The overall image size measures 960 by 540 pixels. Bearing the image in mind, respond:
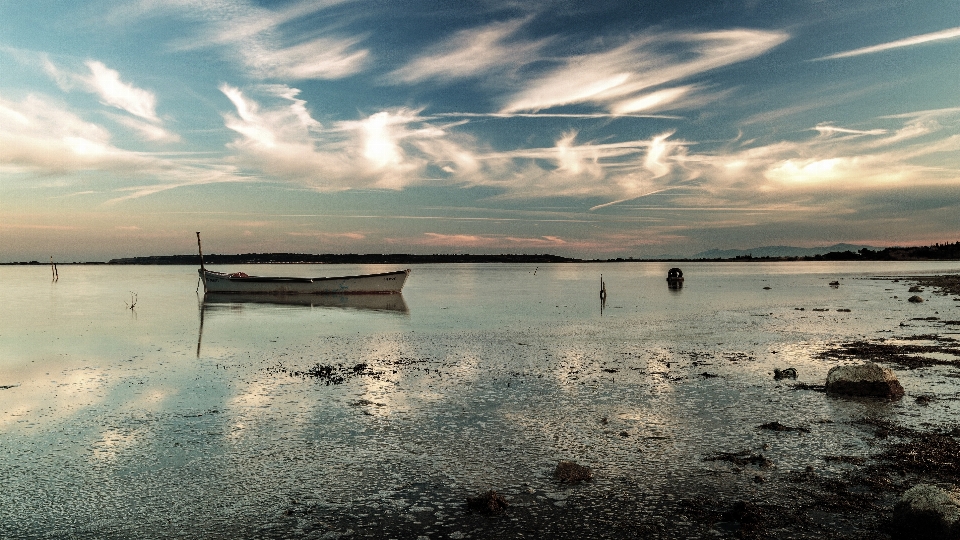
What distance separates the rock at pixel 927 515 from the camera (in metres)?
7.39

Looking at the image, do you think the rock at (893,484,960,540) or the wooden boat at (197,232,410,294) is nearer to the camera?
the rock at (893,484,960,540)

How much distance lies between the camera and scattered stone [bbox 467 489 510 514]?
8.66 meters

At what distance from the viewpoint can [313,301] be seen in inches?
2354

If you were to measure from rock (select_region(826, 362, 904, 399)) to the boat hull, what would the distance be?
53730 millimetres

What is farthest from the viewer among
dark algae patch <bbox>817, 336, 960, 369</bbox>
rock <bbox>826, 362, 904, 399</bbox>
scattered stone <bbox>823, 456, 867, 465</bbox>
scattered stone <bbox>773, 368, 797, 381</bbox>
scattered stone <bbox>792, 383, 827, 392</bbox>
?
dark algae patch <bbox>817, 336, 960, 369</bbox>

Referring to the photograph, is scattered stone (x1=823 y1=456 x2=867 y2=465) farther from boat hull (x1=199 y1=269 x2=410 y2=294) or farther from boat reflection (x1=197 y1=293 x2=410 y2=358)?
boat hull (x1=199 y1=269 x2=410 y2=294)

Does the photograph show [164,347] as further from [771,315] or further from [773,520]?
[771,315]

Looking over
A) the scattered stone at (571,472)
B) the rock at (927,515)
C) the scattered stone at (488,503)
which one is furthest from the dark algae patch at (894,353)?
the scattered stone at (488,503)

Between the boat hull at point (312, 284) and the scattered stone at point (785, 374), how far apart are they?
51090 mm

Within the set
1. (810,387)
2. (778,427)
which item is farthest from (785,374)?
(778,427)

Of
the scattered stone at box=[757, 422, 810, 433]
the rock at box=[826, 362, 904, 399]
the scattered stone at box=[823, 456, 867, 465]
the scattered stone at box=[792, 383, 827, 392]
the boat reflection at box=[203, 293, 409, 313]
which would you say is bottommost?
the boat reflection at box=[203, 293, 409, 313]

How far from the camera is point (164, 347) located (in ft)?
88.2

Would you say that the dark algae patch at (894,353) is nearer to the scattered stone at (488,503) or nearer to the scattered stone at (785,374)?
the scattered stone at (785,374)

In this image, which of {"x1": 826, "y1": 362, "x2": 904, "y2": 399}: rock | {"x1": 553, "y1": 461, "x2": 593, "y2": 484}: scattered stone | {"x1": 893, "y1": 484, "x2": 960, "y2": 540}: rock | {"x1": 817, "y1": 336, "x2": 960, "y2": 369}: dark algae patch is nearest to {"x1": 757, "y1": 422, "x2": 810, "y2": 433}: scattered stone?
{"x1": 826, "y1": 362, "x2": 904, "y2": 399}: rock
